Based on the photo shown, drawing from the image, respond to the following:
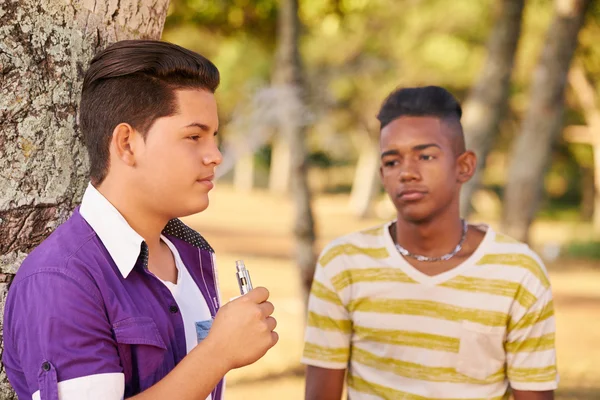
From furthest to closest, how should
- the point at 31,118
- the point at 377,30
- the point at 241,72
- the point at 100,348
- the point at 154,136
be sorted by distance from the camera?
1. the point at 241,72
2. the point at 377,30
3. the point at 31,118
4. the point at 154,136
5. the point at 100,348

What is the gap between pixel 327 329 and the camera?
3105 mm

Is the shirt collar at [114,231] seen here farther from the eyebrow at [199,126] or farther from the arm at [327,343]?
the arm at [327,343]

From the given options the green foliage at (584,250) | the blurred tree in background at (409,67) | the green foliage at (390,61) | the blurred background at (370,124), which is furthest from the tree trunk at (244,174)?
the green foliage at (584,250)

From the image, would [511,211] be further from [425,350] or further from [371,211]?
[371,211]

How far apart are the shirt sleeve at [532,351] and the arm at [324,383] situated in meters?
0.66

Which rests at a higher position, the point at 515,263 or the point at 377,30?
the point at 377,30

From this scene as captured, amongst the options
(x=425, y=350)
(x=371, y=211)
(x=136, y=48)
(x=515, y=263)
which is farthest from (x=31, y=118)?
(x=371, y=211)

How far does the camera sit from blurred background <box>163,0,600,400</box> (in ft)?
23.8

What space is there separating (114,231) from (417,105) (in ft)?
5.79

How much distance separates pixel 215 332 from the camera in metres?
1.78

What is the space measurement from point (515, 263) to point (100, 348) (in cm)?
185

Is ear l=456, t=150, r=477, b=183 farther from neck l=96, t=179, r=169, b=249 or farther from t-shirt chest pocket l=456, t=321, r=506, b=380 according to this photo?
neck l=96, t=179, r=169, b=249

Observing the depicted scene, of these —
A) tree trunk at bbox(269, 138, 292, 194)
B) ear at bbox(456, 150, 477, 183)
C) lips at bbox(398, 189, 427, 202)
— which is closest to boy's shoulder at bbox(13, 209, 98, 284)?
lips at bbox(398, 189, 427, 202)

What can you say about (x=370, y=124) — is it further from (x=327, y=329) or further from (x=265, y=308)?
(x=265, y=308)
